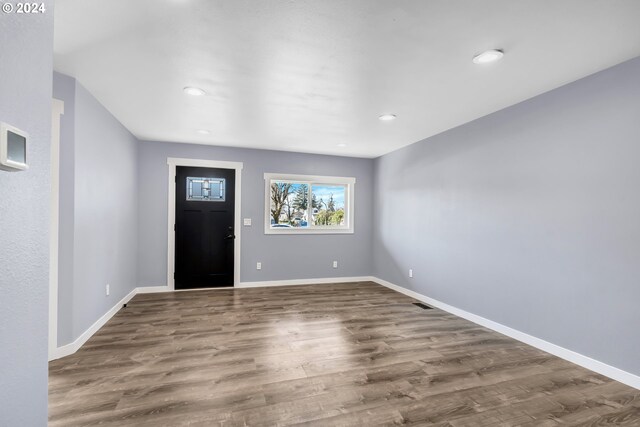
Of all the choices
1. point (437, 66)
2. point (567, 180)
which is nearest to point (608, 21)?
point (437, 66)

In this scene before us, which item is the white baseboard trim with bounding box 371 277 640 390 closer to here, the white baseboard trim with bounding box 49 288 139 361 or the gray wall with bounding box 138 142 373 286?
the gray wall with bounding box 138 142 373 286

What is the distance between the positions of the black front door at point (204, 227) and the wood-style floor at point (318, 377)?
134 cm

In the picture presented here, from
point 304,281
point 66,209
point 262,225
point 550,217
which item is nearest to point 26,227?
point 66,209

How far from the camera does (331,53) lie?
216 cm

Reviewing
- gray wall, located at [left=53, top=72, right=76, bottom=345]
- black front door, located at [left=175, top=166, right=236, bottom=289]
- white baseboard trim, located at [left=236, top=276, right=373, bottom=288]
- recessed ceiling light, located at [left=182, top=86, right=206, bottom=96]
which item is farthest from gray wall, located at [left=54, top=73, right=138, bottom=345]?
white baseboard trim, located at [left=236, top=276, right=373, bottom=288]

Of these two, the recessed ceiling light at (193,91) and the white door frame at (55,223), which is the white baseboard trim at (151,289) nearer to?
the white door frame at (55,223)

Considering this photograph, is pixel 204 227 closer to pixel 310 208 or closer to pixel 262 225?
pixel 262 225

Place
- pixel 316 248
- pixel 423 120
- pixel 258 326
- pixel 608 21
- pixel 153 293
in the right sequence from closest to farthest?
pixel 608 21
pixel 258 326
pixel 423 120
pixel 153 293
pixel 316 248

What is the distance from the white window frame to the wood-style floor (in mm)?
1995

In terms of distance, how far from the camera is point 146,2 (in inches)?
65.3

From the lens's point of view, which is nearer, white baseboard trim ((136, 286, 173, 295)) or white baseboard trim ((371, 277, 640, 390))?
white baseboard trim ((371, 277, 640, 390))

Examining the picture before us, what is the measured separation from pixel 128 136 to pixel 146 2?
306 cm

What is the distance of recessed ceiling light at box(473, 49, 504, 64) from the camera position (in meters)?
2.12

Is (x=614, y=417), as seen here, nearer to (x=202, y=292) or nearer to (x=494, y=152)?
(x=494, y=152)
